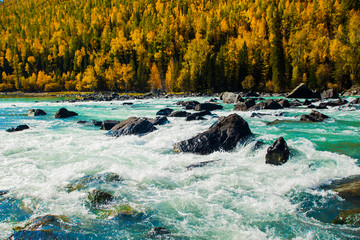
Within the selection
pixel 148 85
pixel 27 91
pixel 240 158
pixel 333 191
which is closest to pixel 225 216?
pixel 333 191

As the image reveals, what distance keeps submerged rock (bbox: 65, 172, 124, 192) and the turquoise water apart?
0.68ft

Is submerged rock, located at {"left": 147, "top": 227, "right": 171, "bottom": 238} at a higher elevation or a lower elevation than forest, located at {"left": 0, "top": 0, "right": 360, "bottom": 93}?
lower

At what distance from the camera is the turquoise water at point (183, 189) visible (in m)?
4.25

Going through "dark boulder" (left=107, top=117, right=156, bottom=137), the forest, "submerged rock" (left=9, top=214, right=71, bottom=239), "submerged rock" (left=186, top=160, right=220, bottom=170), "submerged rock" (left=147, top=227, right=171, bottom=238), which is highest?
the forest

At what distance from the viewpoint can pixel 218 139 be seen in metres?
9.23

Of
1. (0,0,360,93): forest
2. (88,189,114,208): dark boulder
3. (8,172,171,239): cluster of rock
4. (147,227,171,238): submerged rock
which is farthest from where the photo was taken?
(0,0,360,93): forest

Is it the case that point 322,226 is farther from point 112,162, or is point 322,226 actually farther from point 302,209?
point 112,162

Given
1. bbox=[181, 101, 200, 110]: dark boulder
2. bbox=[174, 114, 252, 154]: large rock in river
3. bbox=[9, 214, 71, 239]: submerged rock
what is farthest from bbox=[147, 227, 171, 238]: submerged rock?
bbox=[181, 101, 200, 110]: dark boulder

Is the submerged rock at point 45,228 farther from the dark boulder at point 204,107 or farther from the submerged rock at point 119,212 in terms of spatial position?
the dark boulder at point 204,107

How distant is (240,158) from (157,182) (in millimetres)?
3293

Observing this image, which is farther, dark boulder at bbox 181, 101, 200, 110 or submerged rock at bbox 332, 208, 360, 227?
dark boulder at bbox 181, 101, 200, 110

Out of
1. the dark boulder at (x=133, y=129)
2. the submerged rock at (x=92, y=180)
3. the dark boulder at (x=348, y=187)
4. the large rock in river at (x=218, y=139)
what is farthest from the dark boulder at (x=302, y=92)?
the submerged rock at (x=92, y=180)

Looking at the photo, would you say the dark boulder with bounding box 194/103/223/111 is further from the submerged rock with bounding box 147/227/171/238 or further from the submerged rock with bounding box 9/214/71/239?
the submerged rock with bounding box 9/214/71/239

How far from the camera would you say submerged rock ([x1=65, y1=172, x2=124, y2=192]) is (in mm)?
5961
